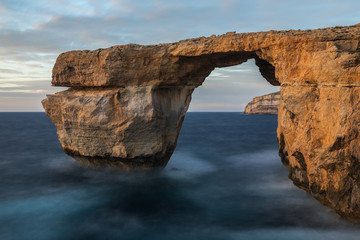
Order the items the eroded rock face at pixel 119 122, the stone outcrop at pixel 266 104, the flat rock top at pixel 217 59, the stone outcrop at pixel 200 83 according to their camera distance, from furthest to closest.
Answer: the stone outcrop at pixel 266 104, the eroded rock face at pixel 119 122, the flat rock top at pixel 217 59, the stone outcrop at pixel 200 83

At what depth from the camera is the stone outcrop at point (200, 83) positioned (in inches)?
311

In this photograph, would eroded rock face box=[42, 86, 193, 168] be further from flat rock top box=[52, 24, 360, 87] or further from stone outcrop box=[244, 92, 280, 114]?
stone outcrop box=[244, 92, 280, 114]

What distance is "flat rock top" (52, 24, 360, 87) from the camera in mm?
8294

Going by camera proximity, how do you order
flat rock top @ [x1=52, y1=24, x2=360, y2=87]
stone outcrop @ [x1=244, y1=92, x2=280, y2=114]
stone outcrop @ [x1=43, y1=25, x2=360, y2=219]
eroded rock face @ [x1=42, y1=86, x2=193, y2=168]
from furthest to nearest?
1. stone outcrop @ [x1=244, y1=92, x2=280, y2=114]
2. eroded rock face @ [x1=42, y1=86, x2=193, y2=168]
3. flat rock top @ [x1=52, y1=24, x2=360, y2=87]
4. stone outcrop @ [x1=43, y1=25, x2=360, y2=219]

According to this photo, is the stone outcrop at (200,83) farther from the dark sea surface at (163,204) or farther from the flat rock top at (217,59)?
the dark sea surface at (163,204)

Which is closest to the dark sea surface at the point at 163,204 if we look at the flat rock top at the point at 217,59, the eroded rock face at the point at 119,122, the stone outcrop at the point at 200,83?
the stone outcrop at the point at 200,83

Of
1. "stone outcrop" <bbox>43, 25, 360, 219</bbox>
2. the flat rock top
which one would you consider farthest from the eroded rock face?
the flat rock top

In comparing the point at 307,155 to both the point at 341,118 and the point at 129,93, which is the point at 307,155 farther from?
the point at 129,93

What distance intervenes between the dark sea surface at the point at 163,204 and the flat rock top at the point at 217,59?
469 cm

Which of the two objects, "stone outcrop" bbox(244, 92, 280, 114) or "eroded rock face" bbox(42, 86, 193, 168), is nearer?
"eroded rock face" bbox(42, 86, 193, 168)

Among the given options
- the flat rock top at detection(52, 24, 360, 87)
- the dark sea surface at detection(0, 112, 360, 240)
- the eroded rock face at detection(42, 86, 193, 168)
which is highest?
the flat rock top at detection(52, 24, 360, 87)

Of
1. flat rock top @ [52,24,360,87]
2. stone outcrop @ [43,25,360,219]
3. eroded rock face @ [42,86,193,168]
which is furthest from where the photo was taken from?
eroded rock face @ [42,86,193,168]

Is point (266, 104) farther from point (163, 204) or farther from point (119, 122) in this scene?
point (163, 204)

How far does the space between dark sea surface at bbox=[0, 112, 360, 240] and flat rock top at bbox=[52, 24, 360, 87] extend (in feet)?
15.4
